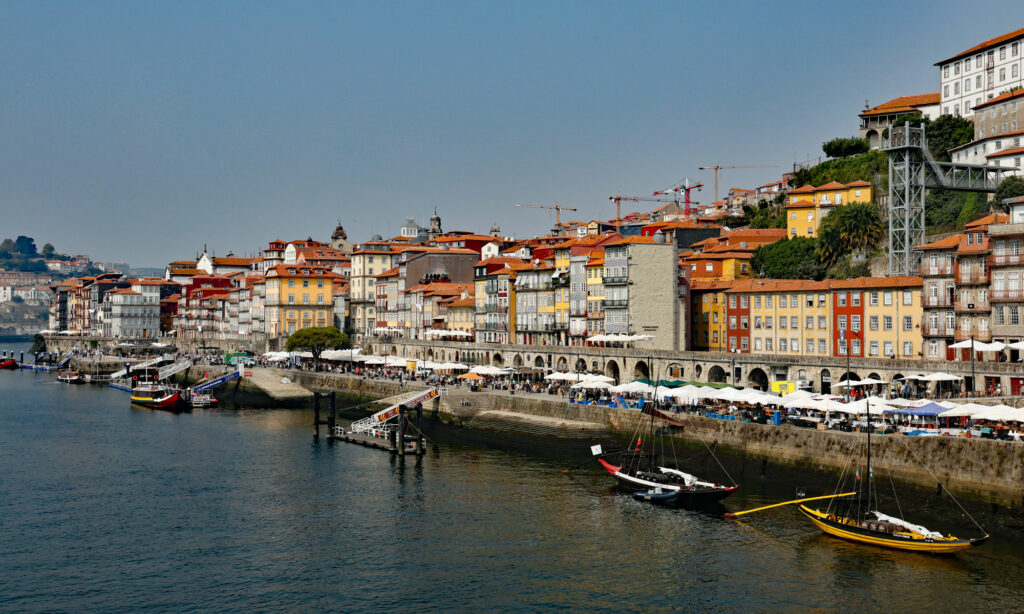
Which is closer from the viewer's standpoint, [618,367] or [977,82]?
[618,367]

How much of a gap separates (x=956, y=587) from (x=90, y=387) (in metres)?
126

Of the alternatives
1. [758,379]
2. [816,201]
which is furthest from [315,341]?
[758,379]

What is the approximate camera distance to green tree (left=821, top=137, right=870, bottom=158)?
424 ft

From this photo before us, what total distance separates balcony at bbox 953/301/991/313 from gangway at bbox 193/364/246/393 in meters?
78.8

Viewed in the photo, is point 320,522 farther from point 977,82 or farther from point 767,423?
point 977,82

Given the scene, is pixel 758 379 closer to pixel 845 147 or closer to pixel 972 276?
pixel 972 276

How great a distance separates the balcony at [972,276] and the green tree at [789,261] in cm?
3182

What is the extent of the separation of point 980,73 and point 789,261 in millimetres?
36216

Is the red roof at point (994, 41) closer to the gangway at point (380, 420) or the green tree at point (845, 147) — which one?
the green tree at point (845, 147)

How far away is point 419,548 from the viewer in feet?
142

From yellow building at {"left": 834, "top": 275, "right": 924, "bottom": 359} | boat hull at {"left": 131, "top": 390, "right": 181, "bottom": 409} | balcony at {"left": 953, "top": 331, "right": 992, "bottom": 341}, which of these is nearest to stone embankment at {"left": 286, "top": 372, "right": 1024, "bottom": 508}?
balcony at {"left": 953, "top": 331, "right": 992, "bottom": 341}

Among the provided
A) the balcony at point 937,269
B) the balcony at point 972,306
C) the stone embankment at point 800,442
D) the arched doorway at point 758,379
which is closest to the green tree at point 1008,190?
the balcony at point 937,269

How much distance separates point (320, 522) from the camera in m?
48.2

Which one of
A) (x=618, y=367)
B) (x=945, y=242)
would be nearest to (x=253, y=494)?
(x=618, y=367)
